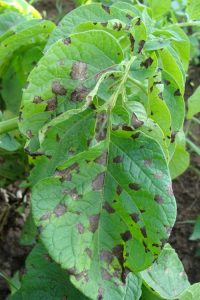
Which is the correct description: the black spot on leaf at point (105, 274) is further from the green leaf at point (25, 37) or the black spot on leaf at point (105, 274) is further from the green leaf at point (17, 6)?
the green leaf at point (17, 6)

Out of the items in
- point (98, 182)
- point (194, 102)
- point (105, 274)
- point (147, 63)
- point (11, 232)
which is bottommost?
point (11, 232)

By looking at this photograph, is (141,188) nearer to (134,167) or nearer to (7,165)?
(134,167)

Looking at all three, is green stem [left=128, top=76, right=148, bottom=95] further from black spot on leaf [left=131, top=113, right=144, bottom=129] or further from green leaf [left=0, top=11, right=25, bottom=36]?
green leaf [left=0, top=11, right=25, bottom=36]

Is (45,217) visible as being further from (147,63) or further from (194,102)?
(194,102)

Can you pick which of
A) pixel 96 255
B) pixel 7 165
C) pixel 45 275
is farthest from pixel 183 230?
pixel 96 255

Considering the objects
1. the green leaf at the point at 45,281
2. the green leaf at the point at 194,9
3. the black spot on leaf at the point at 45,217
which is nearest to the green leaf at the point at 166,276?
the green leaf at the point at 45,281

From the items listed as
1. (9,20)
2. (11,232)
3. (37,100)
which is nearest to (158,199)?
(37,100)

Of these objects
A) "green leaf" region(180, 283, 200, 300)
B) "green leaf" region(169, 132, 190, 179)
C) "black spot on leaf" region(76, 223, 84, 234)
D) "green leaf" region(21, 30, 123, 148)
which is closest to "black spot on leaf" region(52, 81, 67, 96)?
"green leaf" region(21, 30, 123, 148)
